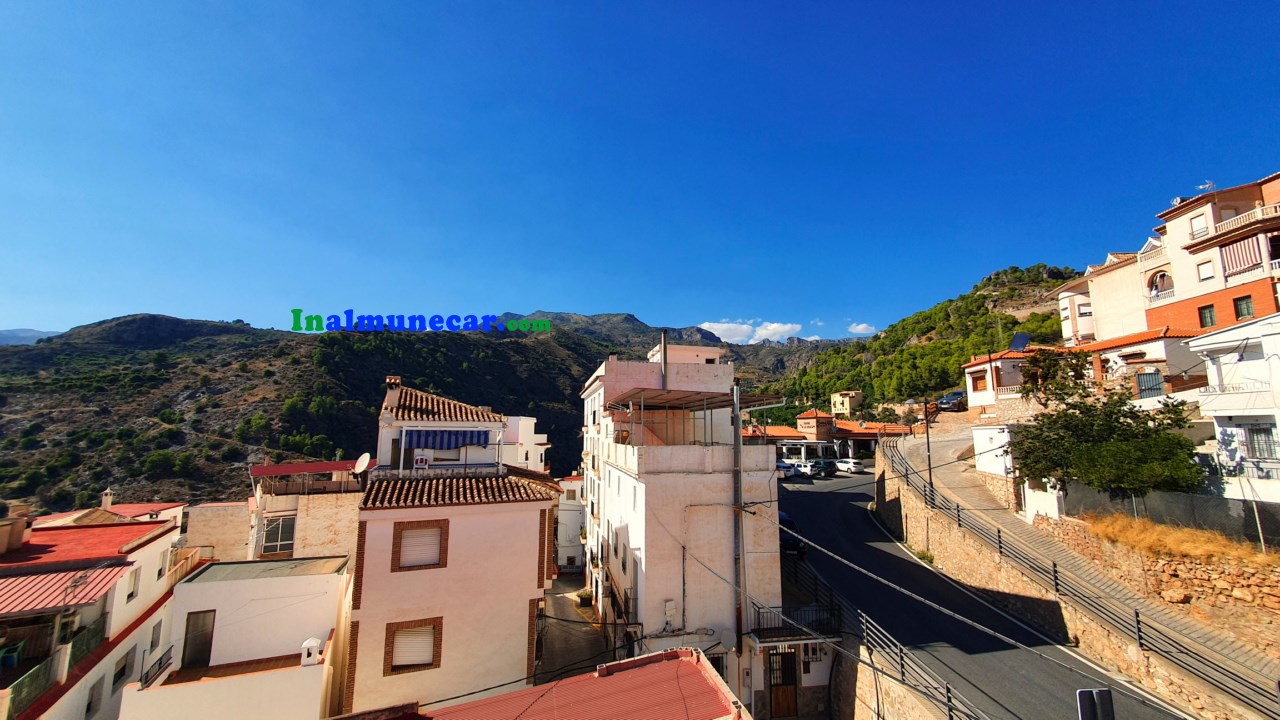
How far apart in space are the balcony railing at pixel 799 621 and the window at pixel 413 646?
10116 millimetres

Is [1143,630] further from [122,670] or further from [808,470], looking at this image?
[122,670]

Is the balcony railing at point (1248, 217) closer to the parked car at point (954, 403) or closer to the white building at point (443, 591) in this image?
the parked car at point (954, 403)

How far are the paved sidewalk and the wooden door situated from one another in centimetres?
1053

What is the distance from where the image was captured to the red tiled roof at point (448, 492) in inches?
549

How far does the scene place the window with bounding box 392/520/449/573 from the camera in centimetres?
1366

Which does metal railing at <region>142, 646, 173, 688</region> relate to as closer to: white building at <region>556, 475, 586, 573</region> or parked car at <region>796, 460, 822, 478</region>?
white building at <region>556, 475, 586, 573</region>

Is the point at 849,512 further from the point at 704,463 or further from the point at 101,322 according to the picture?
the point at 101,322

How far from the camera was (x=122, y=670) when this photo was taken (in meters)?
14.1

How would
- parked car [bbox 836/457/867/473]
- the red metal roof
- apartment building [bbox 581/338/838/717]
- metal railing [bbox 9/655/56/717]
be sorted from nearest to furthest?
metal railing [bbox 9/655/56/717]
the red metal roof
apartment building [bbox 581/338/838/717]
parked car [bbox 836/457/867/473]

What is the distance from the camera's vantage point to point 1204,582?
13508 mm

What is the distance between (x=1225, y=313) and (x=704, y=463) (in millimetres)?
31078

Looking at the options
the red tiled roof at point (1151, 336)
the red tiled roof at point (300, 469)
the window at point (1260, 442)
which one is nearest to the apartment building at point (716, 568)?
the window at point (1260, 442)

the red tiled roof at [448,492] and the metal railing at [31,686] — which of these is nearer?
the metal railing at [31,686]

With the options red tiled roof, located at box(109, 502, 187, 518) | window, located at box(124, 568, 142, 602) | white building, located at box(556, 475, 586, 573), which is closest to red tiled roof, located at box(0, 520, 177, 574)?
window, located at box(124, 568, 142, 602)
